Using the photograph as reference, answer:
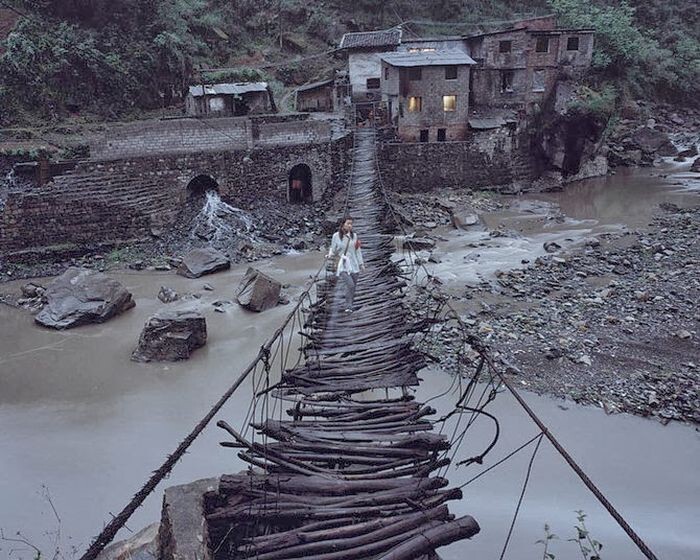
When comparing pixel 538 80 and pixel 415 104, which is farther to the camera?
pixel 538 80

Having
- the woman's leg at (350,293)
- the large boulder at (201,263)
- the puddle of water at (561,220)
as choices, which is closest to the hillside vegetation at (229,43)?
the puddle of water at (561,220)

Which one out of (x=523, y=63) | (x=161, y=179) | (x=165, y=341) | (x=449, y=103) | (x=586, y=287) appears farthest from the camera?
(x=523, y=63)

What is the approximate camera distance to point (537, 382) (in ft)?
29.5

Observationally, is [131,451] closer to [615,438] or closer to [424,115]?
[615,438]

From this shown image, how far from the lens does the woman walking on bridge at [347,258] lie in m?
8.25

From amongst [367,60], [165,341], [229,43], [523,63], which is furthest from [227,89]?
[165,341]

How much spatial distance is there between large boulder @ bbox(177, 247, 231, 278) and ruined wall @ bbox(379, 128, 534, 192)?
7.98 meters

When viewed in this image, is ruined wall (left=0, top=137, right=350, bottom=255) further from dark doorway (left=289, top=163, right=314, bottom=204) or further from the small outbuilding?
the small outbuilding

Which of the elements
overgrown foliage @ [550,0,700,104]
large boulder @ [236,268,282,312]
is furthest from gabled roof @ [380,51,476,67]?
large boulder @ [236,268,282,312]

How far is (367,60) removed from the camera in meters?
24.7

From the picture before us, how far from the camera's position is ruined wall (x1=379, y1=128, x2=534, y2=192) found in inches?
812

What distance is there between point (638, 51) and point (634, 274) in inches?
771

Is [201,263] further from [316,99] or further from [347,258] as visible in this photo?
A: [316,99]

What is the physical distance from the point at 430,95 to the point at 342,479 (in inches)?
754
